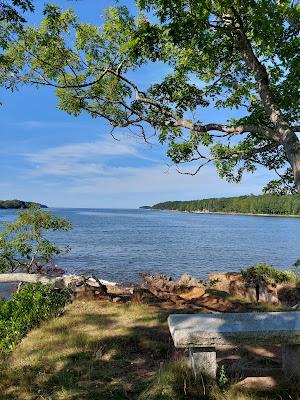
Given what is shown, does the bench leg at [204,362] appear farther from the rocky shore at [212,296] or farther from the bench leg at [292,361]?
the rocky shore at [212,296]

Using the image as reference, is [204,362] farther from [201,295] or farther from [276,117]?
[201,295]

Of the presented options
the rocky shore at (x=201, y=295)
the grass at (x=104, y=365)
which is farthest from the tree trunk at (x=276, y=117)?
the rocky shore at (x=201, y=295)

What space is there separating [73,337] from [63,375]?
1.79 m

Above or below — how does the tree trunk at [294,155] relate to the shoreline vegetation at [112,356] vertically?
above

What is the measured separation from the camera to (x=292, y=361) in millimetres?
5750

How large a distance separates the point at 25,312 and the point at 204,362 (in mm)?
5843

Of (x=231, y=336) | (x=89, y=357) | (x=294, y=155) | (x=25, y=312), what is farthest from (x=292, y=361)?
(x=25, y=312)

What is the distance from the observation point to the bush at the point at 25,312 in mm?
8711

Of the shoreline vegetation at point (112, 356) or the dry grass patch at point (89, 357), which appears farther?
the dry grass patch at point (89, 357)

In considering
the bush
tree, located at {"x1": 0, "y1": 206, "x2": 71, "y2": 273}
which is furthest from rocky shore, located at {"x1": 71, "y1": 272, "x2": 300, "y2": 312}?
tree, located at {"x1": 0, "y1": 206, "x2": 71, "y2": 273}

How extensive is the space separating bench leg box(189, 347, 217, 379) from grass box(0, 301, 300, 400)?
0.15 meters

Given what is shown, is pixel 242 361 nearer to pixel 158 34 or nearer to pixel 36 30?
pixel 158 34

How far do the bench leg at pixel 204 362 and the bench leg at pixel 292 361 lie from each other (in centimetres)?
108

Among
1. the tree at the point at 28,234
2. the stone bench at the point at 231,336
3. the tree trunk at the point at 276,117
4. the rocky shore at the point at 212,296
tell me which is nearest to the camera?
the stone bench at the point at 231,336
